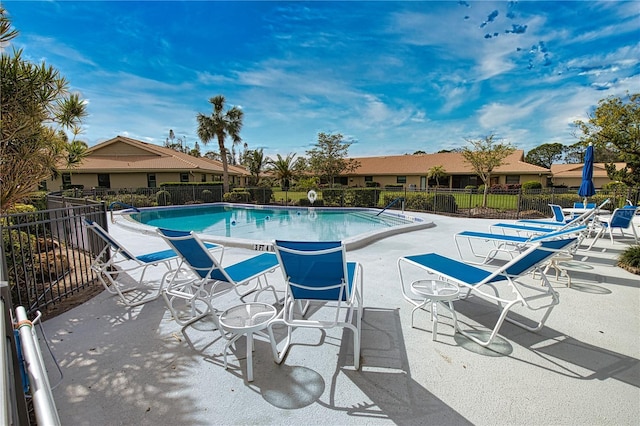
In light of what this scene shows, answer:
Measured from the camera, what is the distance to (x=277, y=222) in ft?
47.1

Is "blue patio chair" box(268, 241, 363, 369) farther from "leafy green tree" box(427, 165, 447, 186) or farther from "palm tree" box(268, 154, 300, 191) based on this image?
"leafy green tree" box(427, 165, 447, 186)

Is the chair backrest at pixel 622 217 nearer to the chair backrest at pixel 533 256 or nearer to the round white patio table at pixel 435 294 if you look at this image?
the chair backrest at pixel 533 256

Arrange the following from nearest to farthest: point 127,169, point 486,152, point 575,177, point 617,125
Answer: point 617,125 → point 486,152 → point 127,169 → point 575,177

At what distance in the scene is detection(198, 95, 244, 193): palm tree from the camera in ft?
78.3

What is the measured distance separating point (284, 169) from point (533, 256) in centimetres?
2878

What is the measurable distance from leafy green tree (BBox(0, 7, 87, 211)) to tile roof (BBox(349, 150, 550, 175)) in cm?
3127

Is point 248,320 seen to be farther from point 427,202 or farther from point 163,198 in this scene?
point 163,198

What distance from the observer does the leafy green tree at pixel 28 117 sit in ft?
12.4

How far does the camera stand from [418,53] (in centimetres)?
1553

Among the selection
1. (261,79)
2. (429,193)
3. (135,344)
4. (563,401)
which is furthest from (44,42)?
(429,193)

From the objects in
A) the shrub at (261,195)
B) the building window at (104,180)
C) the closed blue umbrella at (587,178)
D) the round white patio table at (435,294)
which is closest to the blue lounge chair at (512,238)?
the round white patio table at (435,294)

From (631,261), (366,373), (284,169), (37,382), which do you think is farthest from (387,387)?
(284,169)

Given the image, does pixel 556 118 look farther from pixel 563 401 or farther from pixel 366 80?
pixel 563 401

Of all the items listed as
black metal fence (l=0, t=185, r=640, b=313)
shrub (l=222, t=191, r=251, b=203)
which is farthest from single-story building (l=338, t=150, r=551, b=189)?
shrub (l=222, t=191, r=251, b=203)
